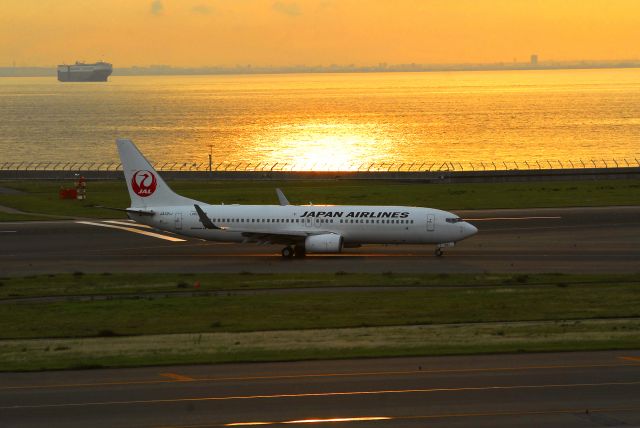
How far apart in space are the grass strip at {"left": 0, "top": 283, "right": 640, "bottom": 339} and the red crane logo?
21.5 meters

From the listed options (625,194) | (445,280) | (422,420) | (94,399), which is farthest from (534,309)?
(625,194)

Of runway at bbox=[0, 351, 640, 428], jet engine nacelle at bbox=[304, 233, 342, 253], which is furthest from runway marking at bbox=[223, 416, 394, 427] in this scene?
jet engine nacelle at bbox=[304, 233, 342, 253]

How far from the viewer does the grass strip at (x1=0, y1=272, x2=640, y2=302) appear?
54.9 m

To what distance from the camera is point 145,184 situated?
72312 mm

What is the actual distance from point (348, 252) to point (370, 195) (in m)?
30.5

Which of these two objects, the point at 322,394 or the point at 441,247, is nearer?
the point at 322,394

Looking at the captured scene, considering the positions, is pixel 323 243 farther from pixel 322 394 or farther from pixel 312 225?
pixel 322 394

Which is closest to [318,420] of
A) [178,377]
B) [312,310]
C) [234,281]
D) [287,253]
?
[178,377]

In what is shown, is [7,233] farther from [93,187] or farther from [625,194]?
[625,194]

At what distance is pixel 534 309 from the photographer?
48125 millimetres

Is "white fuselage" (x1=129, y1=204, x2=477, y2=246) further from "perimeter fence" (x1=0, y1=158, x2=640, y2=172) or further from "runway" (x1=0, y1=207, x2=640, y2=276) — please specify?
"perimeter fence" (x1=0, y1=158, x2=640, y2=172)

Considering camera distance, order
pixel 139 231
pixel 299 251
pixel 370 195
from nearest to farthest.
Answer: pixel 299 251
pixel 139 231
pixel 370 195

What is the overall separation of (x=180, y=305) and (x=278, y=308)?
485cm

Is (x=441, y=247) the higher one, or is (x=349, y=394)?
(x=441, y=247)
